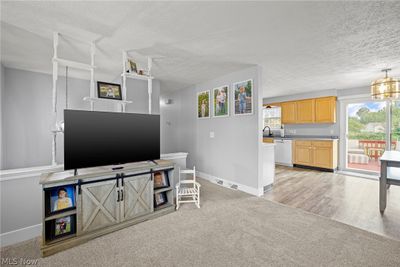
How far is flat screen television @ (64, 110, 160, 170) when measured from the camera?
2.02 meters

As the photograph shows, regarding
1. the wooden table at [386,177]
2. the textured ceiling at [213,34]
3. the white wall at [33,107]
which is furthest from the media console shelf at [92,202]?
the wooden table at [386,177]

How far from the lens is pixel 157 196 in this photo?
2678 millimetres

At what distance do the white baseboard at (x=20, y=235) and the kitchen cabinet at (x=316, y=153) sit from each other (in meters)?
6.19

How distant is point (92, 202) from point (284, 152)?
18.6ft

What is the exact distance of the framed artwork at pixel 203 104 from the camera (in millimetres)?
4309

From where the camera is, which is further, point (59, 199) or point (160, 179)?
point (160, 179)

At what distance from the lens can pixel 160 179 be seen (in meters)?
2.69

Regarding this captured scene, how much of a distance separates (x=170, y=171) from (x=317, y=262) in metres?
2.02

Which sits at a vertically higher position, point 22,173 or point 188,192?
point 22,173

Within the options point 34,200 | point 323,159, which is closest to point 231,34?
point 34,200

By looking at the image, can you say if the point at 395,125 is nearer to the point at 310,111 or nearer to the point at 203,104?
the point at 310,111

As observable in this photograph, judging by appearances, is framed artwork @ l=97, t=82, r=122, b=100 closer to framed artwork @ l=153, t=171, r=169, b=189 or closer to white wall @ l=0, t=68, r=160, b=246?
white wall @ l=0, t=68, r=160, b=246

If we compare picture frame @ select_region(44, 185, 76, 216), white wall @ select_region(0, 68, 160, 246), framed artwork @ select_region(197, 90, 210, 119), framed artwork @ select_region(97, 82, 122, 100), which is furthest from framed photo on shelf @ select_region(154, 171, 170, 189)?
framed artwork @ select_region(197, 90, 210, 119)

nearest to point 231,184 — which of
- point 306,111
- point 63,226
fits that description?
point 63,226
